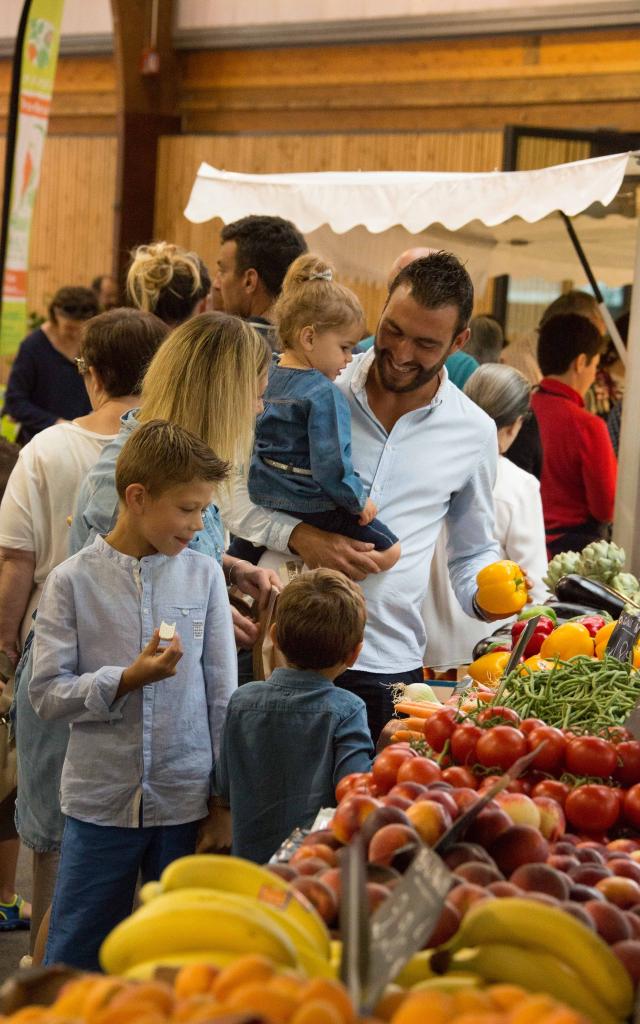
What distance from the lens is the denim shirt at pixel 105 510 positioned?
A: 9.93 feet

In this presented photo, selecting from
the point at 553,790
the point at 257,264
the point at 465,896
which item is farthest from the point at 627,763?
the point at 257,264

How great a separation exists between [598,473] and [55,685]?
10.4ft

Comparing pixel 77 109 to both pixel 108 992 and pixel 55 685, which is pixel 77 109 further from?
pixel 108 992

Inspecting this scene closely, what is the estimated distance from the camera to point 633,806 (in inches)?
80.6

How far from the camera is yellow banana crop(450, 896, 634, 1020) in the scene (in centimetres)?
136

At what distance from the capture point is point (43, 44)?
6230 mm

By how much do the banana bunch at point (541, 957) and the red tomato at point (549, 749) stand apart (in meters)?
0.77

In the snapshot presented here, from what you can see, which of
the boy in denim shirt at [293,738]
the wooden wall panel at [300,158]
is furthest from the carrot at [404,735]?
the wooden wall panel at [300,158]

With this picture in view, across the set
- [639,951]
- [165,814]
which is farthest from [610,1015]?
[165,814]

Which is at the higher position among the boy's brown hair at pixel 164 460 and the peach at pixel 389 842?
the boy's brown hair at pixel 164 460

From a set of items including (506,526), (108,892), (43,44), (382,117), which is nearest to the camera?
(108,892)

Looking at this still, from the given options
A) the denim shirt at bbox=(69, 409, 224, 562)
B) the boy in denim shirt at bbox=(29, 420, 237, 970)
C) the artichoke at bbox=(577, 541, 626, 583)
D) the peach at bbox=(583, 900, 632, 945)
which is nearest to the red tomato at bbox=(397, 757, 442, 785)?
the peach at bbox=(583, 900, 632, 945)

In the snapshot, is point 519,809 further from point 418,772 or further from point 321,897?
point 321,897

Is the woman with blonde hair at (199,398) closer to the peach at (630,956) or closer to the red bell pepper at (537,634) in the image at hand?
the red bell pepper at (537,634)
